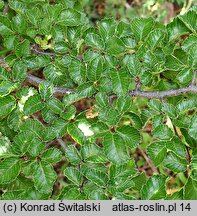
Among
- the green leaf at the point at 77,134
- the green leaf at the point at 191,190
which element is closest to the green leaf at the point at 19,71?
the green leaf at the point at 77,134

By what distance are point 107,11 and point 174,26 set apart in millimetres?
1388

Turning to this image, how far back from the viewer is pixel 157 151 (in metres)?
1.20

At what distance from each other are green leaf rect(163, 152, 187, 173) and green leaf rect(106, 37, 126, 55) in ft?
1.17

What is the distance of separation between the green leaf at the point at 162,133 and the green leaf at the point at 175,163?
67mm

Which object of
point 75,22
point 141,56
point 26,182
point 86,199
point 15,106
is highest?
point 75,22

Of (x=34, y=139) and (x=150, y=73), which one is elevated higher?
(x=150, y=73)

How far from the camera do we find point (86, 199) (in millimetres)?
1179

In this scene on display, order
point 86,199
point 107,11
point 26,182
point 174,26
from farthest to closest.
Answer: point 107,11
point 26,182
point 174,26
point 86,199

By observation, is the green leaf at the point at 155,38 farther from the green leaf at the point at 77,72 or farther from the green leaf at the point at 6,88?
the green leaf at the point at 6,88

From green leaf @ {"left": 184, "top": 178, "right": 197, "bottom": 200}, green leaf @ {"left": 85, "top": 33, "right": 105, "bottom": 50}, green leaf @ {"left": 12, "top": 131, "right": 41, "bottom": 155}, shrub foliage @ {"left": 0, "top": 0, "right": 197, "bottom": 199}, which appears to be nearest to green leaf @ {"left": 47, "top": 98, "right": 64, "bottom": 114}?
shrub foliage @ {"left": 0, "top": 0, "right": 197, "bottom": 199}

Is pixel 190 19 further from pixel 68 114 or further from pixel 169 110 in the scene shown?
pixel 68 114

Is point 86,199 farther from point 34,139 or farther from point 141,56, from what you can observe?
point 141,56

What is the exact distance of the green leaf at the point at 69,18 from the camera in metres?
1.31

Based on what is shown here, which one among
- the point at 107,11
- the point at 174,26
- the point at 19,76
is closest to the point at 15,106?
the point at 19,76
